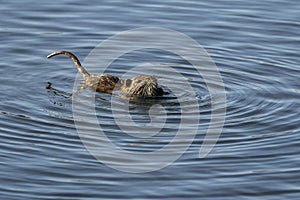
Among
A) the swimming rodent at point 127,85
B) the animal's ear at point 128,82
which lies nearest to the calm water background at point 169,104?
the swimming rodent at point 127,85

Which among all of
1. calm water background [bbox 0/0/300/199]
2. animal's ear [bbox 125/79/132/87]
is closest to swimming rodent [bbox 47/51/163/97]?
animal's ear [bbox 125/79/132/87]

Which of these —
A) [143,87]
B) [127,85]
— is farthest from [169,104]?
[127,85]

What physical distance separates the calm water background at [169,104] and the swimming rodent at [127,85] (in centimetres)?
24

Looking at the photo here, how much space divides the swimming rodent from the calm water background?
237 millimetres

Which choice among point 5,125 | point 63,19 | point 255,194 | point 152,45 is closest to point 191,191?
point 255,194

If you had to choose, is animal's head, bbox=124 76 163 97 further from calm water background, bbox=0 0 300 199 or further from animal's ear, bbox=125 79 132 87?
calm water background, bbox=0 0 300 199

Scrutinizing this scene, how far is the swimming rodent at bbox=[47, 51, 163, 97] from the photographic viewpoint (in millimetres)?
13312

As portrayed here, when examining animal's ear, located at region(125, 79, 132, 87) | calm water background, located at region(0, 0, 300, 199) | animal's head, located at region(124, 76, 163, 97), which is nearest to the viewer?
calm water background, located at region(0, 0, 300, 199)

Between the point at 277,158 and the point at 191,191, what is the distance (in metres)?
1.66

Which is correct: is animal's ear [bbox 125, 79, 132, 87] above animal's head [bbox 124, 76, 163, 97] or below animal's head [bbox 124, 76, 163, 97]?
above

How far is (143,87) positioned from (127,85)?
0.33 m

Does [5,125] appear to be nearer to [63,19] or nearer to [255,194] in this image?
[255,194]

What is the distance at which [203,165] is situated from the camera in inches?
422

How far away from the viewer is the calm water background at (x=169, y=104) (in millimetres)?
10164
